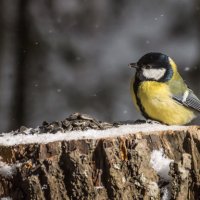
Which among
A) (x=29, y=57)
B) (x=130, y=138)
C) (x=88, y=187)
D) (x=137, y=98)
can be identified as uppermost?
(x=29, y=57)

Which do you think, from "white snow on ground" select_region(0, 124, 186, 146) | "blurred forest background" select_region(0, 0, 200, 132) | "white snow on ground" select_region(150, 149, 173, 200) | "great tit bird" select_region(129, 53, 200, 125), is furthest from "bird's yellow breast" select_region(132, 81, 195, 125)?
"blurred forest background" select_region(0, 0, 200, 132)

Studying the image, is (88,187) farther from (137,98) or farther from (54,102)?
(54,102)

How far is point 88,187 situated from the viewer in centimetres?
282

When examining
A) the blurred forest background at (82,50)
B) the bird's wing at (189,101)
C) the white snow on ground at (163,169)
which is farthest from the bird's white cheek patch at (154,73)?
the blurred forest background at (82,50)

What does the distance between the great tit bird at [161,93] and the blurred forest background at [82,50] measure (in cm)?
326

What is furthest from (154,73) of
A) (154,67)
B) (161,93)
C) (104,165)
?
(104,165)

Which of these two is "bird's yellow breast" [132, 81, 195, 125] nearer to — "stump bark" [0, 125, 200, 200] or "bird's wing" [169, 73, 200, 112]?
"bird's wing" [169, 73, 200, 112]

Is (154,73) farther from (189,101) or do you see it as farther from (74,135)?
(74,135)

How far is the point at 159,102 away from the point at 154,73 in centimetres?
20

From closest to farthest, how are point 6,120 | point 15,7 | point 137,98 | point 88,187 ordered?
point 88,187 < point 137,98 < point 6,120 < point 15,7

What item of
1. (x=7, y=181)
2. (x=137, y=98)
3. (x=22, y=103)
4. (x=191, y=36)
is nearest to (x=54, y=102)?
(x=22, y=103)

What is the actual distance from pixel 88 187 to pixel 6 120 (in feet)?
15.7

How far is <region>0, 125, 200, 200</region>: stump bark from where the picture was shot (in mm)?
2824

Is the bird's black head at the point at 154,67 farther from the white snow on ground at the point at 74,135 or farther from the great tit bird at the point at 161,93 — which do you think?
the white snow on ground at the point at 74,135
